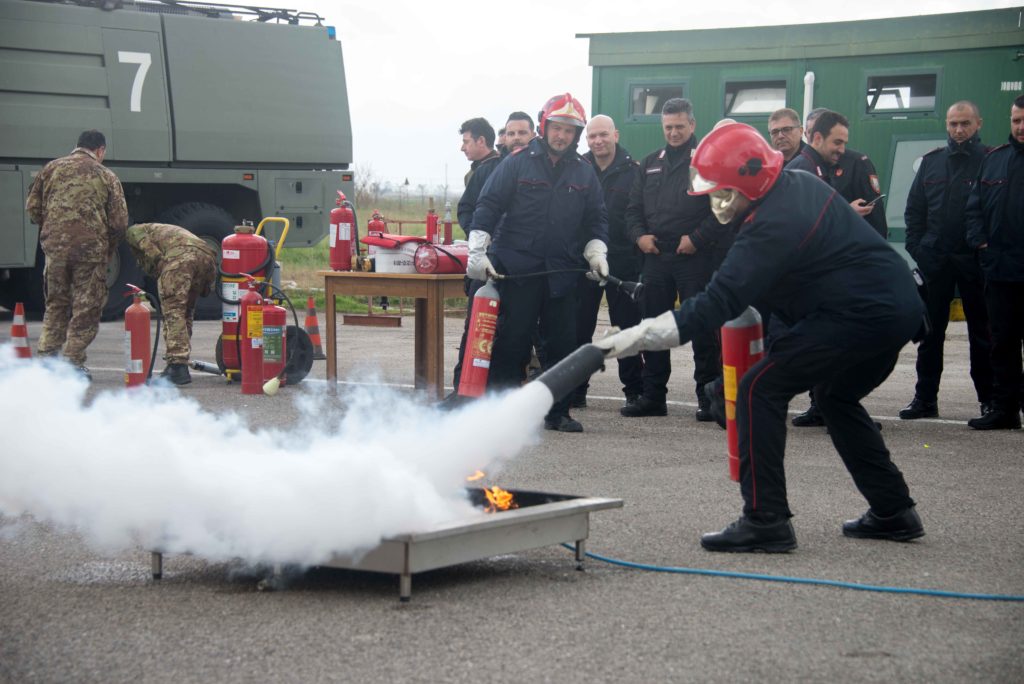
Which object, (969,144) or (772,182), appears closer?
(772,182)

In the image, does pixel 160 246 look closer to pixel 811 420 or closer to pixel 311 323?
pixel 311 323

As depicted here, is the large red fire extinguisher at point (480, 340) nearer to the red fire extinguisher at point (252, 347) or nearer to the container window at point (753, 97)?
the red fire extinguisher at point (252, 347)

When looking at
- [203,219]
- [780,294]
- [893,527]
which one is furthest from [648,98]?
[893,527]

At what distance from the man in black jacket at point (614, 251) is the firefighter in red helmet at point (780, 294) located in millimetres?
4357

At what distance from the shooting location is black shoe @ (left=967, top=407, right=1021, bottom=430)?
28.7 feet

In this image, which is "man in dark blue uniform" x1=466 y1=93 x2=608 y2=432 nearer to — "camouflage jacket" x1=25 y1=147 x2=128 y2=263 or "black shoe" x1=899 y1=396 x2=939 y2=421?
"black shoe" x1=899 y1=396 x2=939 y2=421

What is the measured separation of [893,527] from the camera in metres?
5.51

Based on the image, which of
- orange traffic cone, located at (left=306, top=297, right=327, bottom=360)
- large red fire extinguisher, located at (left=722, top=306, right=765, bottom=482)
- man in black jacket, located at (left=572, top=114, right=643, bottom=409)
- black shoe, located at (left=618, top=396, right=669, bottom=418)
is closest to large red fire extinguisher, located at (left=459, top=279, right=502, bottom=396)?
man in black jacket, located at (left=572, top=114, right=643, bottom=409)

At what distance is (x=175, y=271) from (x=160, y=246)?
34 centimetres

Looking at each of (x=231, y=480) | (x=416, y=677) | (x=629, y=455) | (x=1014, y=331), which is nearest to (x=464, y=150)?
(x=629, y=455)

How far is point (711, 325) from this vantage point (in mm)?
4996

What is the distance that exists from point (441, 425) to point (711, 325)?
4.03 ft

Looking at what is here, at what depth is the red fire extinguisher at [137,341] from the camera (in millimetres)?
10102

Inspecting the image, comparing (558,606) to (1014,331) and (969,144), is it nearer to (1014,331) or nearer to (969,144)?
(1014,331)
